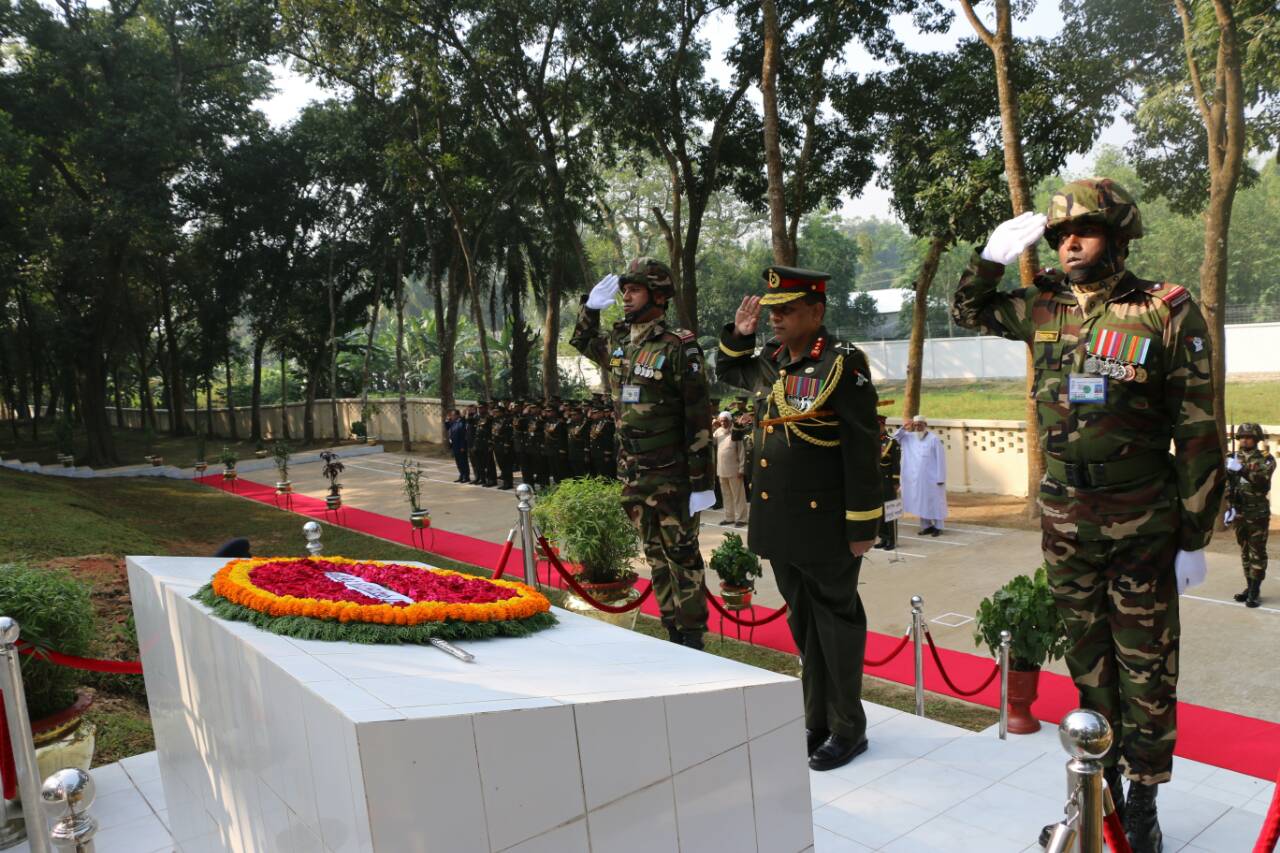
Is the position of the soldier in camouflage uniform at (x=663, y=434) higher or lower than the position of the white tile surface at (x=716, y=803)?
higher

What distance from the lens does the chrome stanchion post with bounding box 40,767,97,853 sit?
211cm

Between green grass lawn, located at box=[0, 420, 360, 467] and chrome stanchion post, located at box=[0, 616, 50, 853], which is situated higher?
chrome stanchion post, located at box=[0, 616, 50, 853]

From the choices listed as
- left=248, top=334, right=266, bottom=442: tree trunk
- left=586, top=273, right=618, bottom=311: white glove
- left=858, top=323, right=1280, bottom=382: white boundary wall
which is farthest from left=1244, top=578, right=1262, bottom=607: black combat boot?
left=248, top=334, right=266, bottom=442: tree trunk

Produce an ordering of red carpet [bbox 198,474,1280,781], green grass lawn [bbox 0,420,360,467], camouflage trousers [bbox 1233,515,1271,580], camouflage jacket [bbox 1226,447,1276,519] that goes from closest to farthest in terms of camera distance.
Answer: red carpet [bbox 198,474,1280,781]
camouflage trousers [bbox 1233,515,1271,580]
camouflage jacket [bbox 1226,447,1276,519]
green grass lawn [bbox 0,420,360,467]

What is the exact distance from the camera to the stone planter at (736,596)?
6.02m

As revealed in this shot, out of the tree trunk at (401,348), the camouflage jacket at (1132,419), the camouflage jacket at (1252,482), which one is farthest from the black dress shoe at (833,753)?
the tree trunk at (401,348)

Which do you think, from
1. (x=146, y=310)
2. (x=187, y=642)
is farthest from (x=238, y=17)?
(x=187, y=642)

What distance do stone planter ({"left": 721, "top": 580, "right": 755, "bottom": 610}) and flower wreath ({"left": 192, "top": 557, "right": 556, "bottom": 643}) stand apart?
3.14 metres

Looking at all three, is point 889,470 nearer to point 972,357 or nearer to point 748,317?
point 748,317

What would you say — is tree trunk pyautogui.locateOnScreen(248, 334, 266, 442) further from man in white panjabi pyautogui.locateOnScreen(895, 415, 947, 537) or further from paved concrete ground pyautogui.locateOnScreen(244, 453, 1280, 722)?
man in white panjabi pyautogui.locateOnScreen(895, 415, 947, 537)

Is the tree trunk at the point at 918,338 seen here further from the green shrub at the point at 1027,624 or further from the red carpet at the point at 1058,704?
the green shrub at the point at 1027,624

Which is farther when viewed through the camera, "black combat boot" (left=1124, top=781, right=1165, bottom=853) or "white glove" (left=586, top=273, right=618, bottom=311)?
"white glove" (left=586, top=273, right=618, bottom=311)

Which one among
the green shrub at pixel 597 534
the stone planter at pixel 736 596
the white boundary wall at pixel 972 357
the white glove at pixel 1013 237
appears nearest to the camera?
the white glove at pixel 1013 237

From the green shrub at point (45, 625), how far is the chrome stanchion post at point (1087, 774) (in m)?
3.87
